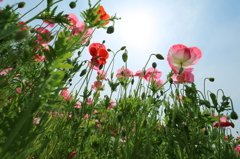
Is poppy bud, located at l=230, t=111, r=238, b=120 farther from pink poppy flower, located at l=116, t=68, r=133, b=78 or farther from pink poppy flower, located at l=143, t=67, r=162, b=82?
pink poppy flower, located at l=116, t=68, r=133, b=78

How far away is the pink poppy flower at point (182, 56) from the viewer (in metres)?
1.83

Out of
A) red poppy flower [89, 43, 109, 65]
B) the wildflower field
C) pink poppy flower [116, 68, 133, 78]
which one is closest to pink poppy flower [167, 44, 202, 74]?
the wildflower field

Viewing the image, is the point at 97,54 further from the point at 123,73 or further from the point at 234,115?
the point at 234,115

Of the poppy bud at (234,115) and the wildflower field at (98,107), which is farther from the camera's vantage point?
the poppy bud at (234,115)

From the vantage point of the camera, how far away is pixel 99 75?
7.58 ft

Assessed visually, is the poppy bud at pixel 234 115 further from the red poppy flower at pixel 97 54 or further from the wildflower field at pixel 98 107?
the red poppy flower at pixel 97 54

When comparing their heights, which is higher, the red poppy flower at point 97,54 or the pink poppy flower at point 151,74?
the pink poppy flower at point 151,74

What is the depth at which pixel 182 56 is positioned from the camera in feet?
5.99

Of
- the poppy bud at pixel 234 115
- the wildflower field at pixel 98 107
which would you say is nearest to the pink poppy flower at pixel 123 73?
the wildflower field at pixel 98 107

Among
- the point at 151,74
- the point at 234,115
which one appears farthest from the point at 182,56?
the point at 234,115

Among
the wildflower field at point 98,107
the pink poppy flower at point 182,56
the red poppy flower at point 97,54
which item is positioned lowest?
the wildflower field at point 98,107

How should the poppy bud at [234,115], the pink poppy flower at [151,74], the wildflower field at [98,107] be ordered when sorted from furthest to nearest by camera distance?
the pink poppy flower at [151,74] → the poppy bud at [234,115] → the wildflower field at [98,107]

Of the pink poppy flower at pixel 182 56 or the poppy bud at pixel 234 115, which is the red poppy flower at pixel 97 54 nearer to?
the pink poppy flower at pixel 182 56

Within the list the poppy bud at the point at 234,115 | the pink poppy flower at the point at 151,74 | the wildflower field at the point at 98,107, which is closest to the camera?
the wildflower field at the point at 98,107
